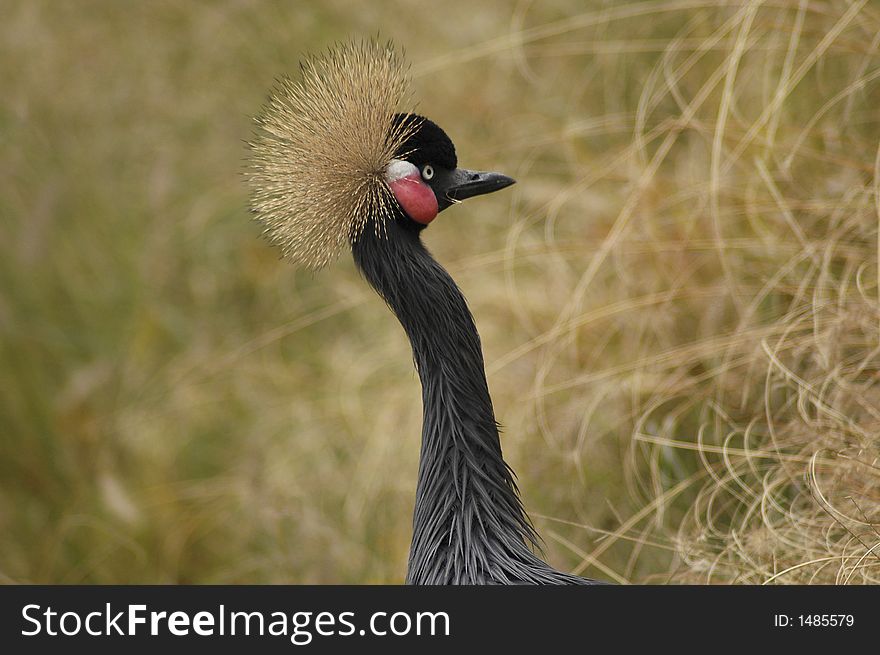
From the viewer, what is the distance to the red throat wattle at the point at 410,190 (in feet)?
5.94

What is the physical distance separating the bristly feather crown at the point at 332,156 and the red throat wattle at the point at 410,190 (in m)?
0.01

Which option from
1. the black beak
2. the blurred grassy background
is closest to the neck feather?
the black beak

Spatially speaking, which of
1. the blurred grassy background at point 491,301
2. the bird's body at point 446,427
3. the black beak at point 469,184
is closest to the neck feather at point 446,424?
the bird's body at point 446,427

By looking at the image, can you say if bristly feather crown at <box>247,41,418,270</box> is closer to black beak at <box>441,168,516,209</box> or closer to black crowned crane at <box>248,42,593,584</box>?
black crowned crane at <box>248,42,593,584</box>

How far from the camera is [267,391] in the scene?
142 inches

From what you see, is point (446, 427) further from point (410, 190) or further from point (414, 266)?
point (410, 190)

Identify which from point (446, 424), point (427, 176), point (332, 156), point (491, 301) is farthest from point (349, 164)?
point (491, 301)

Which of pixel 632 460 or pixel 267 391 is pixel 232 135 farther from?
pixel 632 460

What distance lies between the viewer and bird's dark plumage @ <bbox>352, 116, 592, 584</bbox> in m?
1.78

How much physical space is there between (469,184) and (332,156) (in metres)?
0.24

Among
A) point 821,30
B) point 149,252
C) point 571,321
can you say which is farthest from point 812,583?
point 149,252

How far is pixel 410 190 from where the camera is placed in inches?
71.4

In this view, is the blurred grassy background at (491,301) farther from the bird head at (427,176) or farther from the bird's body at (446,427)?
the bird head at (427,176)

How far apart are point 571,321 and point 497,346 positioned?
489 millimetres
